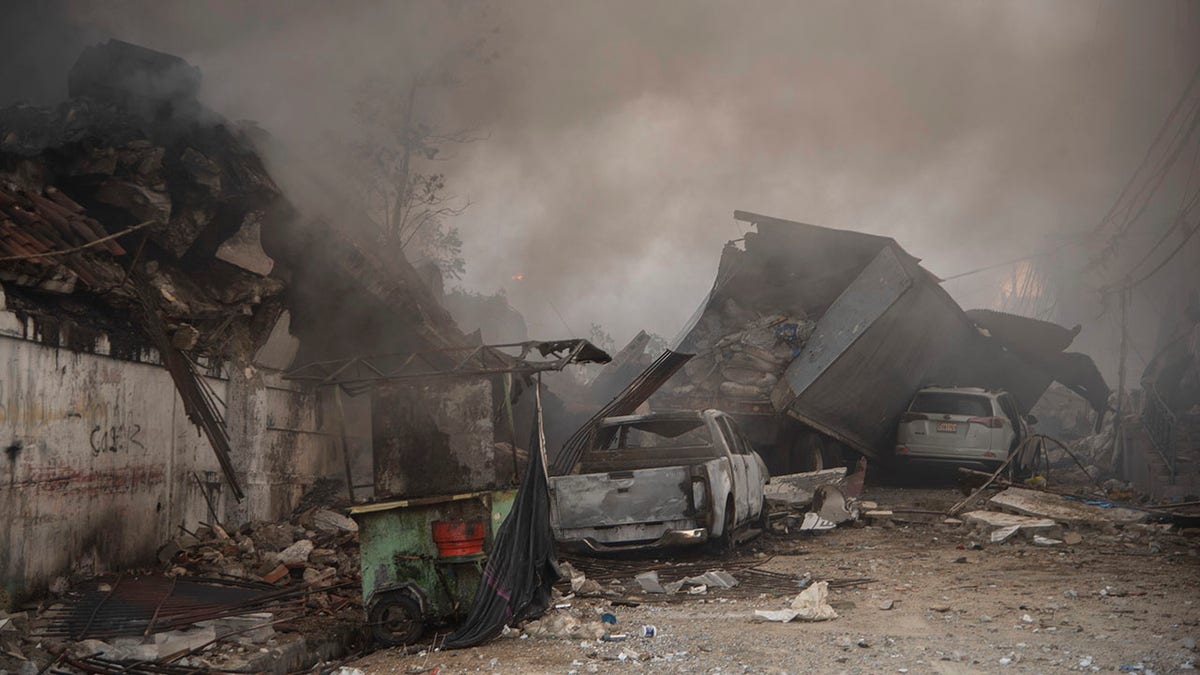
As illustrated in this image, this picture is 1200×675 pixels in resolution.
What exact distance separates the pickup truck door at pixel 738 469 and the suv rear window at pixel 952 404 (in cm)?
491

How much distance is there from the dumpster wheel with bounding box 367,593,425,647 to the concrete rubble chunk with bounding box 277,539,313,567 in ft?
8.92

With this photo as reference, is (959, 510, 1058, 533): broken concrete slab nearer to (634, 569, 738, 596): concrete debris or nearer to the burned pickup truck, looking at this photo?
the burned pickup truck

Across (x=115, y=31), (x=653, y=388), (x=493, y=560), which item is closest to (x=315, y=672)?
(x=493, y=560)

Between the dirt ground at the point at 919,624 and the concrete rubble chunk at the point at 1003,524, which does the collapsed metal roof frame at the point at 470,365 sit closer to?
the dirt ground at the point at 919,624

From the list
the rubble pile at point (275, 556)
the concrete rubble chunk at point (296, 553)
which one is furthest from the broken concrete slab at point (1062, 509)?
the concrete rubble chunk at point (296, 553)

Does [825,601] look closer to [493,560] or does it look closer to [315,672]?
[493,560]

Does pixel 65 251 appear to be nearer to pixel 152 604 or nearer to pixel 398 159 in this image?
pixel 152 604

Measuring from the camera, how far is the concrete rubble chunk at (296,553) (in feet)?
27.3

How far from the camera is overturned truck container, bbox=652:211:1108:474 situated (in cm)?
1247

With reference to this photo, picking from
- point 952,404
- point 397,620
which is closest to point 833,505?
point 952,404

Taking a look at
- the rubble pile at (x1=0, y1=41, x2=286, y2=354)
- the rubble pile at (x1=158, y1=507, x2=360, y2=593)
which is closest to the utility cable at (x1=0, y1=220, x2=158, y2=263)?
the rubble pile at (x1=0, y1=41, x2=286, y2=354)

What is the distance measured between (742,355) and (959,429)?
3.26 meters

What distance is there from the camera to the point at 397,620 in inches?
230

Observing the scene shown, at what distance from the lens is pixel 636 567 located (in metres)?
8.16
